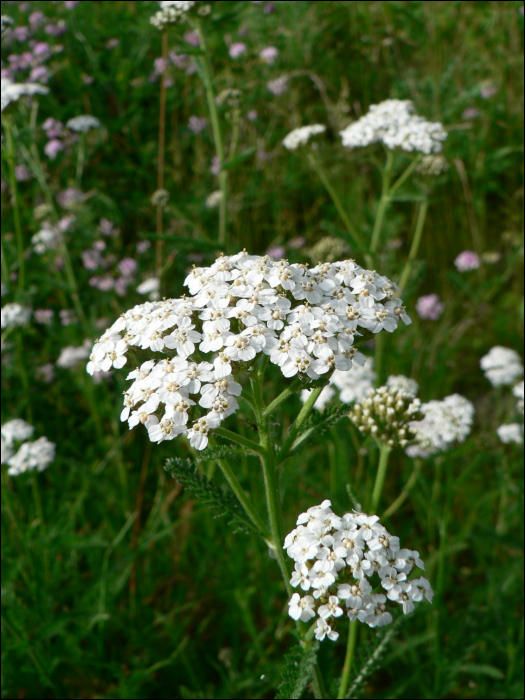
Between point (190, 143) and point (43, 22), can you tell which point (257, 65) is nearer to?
point (190, 143)

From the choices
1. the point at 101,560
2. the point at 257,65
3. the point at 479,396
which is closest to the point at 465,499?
the point at 479,396

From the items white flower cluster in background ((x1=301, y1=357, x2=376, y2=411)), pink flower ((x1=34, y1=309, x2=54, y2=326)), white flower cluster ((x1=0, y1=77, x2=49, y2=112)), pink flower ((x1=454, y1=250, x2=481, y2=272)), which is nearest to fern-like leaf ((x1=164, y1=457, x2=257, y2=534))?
white flower cluster in background ((x1=301, y1=357, x2=376, y2=411))

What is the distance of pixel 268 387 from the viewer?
10.2 ft

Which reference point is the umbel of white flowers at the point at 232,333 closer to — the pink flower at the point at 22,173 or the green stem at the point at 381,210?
the green stem at the point at 381,210

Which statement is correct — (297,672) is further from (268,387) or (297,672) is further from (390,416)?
(268,387)

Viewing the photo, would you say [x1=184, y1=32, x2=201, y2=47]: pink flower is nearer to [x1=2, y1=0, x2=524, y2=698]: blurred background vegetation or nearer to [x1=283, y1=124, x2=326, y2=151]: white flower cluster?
[x1=2, y1=0, x2=524, y2=698]: blurred background vegetation

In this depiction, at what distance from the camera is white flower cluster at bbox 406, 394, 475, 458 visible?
247 cm

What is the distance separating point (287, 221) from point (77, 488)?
2602 mm

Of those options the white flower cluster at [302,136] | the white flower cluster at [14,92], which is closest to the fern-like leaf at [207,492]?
→ the white flower cluster at [302,136]

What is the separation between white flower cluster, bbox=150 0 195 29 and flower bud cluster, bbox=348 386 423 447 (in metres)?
2.29

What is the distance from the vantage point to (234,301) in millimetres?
1558

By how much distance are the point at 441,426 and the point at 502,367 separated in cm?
92

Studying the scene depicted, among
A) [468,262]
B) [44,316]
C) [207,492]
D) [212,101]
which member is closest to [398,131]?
[212,101]

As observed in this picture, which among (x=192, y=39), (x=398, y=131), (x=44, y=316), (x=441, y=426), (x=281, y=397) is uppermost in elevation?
(x=192, y=39)
